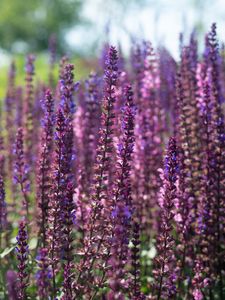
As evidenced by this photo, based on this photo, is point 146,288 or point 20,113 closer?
point 146,288

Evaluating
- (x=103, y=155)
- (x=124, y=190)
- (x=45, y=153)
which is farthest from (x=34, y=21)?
(x=124, y=190)

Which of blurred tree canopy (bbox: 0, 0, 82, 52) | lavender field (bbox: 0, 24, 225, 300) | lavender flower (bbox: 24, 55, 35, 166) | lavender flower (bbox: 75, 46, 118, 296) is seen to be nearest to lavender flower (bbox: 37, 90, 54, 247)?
lavender field (bbox: 0, 24, 225, 300)

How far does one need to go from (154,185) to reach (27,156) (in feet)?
5.75

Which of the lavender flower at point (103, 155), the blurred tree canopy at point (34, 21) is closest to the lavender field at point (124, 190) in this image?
the lavender flower at point (103, 155)

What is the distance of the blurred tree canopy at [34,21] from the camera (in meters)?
50.0

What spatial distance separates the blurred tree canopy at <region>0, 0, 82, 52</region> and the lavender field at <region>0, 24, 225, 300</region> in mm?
44542

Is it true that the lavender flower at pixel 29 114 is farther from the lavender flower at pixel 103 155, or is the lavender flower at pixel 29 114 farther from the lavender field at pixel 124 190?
the lavender flower at pixel 103 155

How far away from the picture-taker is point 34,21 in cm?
5066

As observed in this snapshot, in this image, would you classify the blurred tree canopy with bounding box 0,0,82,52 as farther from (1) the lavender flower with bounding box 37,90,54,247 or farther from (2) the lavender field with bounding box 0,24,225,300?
(1) the lavender flower with bounding box 37,90,54,247

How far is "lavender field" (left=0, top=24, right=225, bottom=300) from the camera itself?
351 cm

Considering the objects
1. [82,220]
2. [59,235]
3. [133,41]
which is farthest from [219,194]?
[133,41]

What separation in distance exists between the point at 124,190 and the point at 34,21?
49.0 m

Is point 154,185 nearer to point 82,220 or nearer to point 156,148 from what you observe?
point 156,148

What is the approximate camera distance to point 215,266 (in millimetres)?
4637
